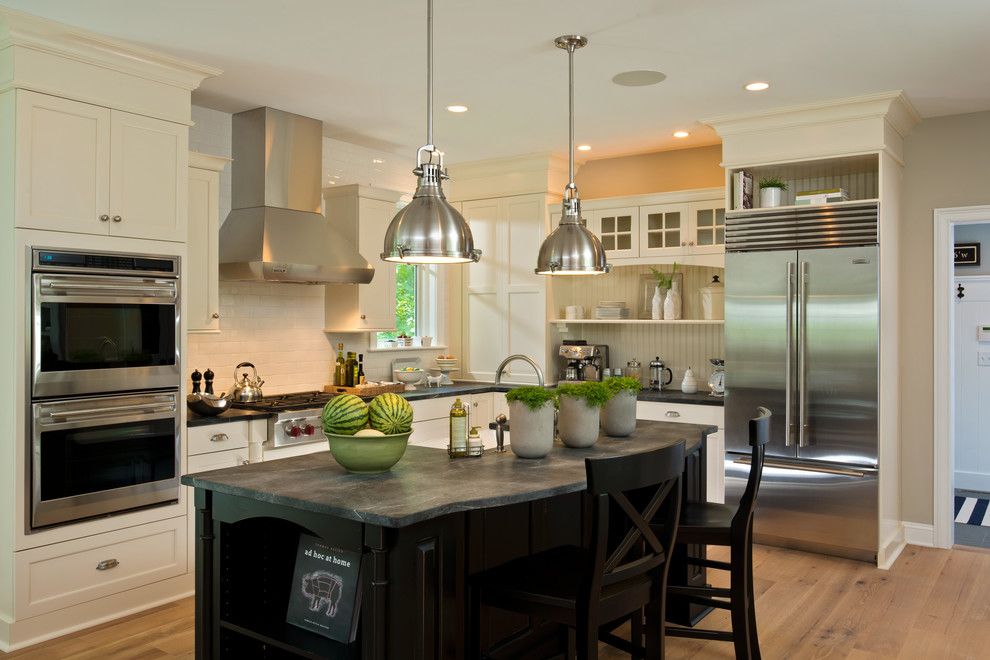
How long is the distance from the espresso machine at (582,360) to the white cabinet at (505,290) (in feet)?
0.66

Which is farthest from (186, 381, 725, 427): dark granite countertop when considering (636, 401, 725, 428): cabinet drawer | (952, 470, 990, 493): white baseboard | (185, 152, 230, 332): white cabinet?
(952, 470, 990, 493): white baseboard

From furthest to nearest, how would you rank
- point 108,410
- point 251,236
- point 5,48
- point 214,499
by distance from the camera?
point 251,236
point 108,410
point 5,48
point 214,499

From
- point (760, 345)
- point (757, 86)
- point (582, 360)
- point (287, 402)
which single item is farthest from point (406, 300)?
point (757, 86)

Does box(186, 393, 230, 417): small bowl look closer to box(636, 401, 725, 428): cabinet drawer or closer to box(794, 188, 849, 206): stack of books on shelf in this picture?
box(636, 401, 725, 428): cabinet drawer

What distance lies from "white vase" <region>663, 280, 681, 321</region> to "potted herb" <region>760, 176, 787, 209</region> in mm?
1029

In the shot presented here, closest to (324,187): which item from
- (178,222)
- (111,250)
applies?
(178,222)

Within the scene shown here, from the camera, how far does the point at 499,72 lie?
4.37 meters

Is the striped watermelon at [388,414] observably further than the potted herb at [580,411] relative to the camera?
No

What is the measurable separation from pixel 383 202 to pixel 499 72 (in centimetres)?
178

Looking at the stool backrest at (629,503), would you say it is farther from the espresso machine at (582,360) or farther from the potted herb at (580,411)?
the espresso machine at (582,360)

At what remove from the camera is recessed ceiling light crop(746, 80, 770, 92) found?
4.52 metres

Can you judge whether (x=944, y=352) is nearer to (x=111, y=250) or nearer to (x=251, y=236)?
(x=251, y=236)

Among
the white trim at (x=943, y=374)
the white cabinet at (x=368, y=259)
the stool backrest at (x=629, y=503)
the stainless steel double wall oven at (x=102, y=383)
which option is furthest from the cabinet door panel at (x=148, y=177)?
the white trim at (x=943, y=374)

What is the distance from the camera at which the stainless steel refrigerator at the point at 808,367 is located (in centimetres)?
485
